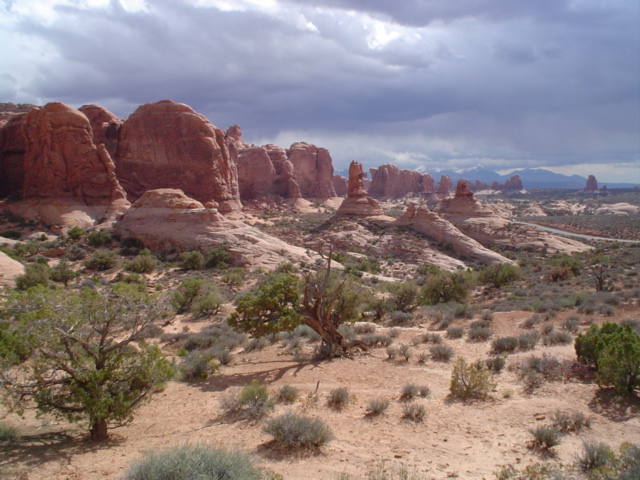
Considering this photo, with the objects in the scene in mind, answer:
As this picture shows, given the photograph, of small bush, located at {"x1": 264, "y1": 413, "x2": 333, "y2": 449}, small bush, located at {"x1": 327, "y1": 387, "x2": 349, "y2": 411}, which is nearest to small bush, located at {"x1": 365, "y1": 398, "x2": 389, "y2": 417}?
small bush, located at {"x1": 327, "y1": 387, "x2": 349, "y2": 411}

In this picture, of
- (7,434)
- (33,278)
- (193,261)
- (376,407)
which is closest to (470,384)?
(376,407)

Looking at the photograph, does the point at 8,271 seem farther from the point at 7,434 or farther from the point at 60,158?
the point at 60,158

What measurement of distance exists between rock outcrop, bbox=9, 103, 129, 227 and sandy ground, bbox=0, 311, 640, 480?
29.4 m

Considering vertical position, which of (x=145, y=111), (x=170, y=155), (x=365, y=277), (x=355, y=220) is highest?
(x=145, y=111)

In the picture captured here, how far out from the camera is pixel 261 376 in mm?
10859

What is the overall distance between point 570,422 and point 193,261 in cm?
2356

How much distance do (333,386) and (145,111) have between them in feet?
142

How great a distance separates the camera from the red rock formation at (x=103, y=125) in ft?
142

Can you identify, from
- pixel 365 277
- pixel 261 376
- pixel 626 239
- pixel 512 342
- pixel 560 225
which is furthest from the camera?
pixel 560 225

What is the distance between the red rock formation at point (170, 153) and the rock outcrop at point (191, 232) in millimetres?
10968

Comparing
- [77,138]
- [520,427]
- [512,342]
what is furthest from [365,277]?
[77,138]

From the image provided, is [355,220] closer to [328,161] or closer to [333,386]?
[333,386]

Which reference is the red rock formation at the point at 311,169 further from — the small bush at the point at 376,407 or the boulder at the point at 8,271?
the small bush at the point at 376,407

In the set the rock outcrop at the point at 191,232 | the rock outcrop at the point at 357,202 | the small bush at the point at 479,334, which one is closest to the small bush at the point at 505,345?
the small bush at the point at 479,334
